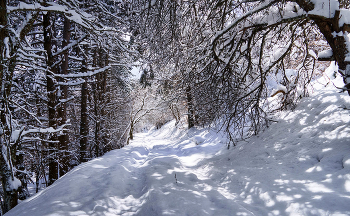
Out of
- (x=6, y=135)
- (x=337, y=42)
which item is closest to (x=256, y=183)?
(x=337, y=42)

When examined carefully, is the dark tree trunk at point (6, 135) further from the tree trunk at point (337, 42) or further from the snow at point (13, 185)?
the tree trunk at point (337, 42)

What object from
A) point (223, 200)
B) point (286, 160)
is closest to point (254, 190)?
point (223, 200)

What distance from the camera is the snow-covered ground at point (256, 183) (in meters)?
2.58

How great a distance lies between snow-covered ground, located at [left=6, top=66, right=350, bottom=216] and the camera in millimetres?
2584

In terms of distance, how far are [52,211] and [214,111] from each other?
13.4 ft

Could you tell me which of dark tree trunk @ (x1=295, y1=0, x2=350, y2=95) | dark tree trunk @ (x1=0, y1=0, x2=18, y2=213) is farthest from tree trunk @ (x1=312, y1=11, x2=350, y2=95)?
dark tree trunk @ (x1=0, y1=0, x2=18, y2=213)

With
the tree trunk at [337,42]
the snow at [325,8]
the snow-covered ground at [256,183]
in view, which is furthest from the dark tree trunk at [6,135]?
the tree trunk at [337,42]

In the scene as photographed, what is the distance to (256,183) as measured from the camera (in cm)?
340

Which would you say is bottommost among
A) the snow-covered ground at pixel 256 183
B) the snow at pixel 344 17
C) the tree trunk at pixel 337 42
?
the snow-covered ground at pixel 256 183

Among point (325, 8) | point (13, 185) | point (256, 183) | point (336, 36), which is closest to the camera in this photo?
point (325, 8)

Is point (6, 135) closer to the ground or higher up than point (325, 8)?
closer to the ground

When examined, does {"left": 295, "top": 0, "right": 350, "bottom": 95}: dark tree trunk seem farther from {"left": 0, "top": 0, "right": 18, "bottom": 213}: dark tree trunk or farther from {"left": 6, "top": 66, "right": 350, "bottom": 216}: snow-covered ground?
{"left": 0, "top": 0, "right": 18, "bottom": 213}: dark tree trunk

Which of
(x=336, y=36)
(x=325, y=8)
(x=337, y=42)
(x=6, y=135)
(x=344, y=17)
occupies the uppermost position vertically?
(x=325, y=8)

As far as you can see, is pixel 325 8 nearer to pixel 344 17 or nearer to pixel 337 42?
pixel 344 17
